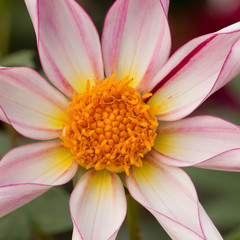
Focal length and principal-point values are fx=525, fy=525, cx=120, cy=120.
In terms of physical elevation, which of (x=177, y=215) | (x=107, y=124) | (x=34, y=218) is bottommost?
(x=34, y=218)

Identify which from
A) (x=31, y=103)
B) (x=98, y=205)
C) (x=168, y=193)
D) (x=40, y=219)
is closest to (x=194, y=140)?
(x=168, y=193)

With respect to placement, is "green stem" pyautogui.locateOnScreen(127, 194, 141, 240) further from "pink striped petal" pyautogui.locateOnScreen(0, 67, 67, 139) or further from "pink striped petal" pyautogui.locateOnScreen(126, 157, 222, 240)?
"pink striped petal" pyautogui.locateOnScreen(0, 67, 67, 139)

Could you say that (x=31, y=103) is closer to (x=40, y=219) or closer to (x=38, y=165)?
(x=38, y=165)

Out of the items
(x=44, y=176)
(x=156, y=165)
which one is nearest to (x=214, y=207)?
(x=156, y=165)

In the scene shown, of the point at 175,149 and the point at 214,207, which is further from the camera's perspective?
the point at 214,207

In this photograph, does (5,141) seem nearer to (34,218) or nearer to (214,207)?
(34,218)

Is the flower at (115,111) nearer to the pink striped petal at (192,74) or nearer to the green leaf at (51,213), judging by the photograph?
the pink striped petal at (192,74)

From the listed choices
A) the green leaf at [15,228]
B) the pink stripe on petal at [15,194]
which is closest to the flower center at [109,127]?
the pink stripe on petal at [15,194]
